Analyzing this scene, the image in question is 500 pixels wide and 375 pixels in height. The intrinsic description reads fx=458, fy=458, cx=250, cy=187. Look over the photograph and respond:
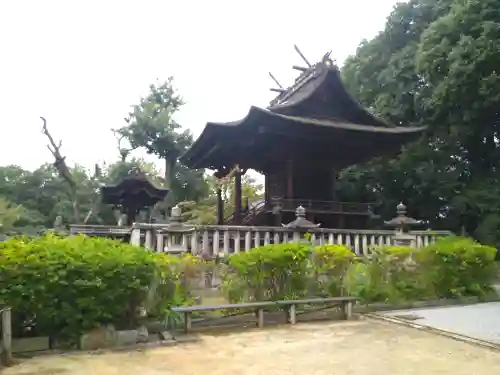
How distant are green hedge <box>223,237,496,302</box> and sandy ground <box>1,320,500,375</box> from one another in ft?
4.12

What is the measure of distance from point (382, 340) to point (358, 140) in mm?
11777

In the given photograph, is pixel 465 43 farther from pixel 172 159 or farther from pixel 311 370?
pixel 172 159

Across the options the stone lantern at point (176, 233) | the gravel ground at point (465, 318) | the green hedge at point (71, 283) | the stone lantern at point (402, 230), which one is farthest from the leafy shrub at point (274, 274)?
the stone lantern at point (402, 230)

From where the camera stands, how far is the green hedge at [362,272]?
824 cm

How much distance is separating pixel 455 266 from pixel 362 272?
7.87 feet

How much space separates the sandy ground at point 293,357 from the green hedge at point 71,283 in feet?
1.64

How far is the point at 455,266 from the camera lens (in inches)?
398

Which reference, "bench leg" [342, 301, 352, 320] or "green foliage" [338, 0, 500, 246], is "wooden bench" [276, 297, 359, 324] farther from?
"green foliage" [338, 0, 500, 246]

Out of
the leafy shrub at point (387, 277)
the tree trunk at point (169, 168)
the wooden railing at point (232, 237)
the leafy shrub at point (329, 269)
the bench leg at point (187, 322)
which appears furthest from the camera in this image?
the tree trunk at point (169, 168)

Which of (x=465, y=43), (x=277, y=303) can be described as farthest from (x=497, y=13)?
(x=277, y=303)

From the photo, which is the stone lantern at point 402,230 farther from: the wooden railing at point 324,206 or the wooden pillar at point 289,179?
the wooden pillar at point 289,179

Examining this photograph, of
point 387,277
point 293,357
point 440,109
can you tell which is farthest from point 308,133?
point 293,357

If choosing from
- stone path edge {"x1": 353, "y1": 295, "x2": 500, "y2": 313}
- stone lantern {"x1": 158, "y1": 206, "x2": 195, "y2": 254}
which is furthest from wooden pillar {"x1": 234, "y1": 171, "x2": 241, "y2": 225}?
stone path edge {"x1": 353, "y1": 295, "x2": 500, "y2": 313}

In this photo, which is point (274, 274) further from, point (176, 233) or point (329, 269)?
point (176, 233)
